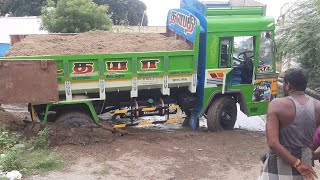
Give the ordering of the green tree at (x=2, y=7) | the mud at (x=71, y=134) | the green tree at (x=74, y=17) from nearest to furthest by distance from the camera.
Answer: the mud at (x=71, y=134), the green tree at (x=74, y=17), the green tree at (x=2, y=7)

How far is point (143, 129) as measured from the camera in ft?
27.3

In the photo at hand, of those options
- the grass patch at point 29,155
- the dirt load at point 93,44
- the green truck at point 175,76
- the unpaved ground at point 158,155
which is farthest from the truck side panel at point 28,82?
the unpaved ground at point 158,155

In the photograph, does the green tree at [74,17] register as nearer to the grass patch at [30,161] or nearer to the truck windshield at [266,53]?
the truck windshield at [266,53]

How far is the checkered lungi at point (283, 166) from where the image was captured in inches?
128

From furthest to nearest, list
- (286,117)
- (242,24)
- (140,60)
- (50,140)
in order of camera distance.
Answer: (242,24), (140,60), (50,140), (286,117)

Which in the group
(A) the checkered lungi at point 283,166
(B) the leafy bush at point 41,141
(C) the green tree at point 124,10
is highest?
(C) the green tree at point 124,10

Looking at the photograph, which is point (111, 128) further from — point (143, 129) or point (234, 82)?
point (234, 82)

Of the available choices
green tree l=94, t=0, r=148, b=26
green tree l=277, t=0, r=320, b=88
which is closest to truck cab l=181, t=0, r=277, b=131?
green tree l=277, t=0, r=320, b=88

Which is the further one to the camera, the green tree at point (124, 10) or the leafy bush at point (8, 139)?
the green tree at point (124, 10)

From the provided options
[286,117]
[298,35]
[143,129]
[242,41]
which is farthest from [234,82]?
[286,117]

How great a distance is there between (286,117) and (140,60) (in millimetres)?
4310

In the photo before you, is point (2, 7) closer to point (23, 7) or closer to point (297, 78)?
point (23, 7)

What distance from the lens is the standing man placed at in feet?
10.2

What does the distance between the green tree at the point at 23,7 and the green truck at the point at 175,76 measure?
98.9 ft
